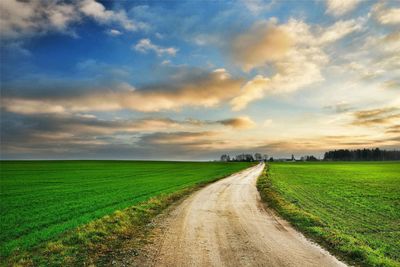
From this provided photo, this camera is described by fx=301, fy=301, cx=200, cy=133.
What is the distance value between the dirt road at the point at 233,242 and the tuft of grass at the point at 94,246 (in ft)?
4.04

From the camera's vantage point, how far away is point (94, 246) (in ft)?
37.9

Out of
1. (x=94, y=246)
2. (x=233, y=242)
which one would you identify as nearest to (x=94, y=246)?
(x=94, y=246)

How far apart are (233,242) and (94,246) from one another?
5.34 m

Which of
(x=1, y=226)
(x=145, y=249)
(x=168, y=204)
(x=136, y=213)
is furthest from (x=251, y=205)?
(x=1, y=226)

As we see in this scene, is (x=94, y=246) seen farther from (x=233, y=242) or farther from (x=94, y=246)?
(x=233, y=242)

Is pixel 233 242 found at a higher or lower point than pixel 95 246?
higher

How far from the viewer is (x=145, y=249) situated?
35.4 ft

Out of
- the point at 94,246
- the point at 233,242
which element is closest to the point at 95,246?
the point at 94,246

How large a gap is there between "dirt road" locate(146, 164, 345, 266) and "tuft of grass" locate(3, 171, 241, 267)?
1.23 m

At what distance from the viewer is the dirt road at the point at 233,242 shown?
31.0 feet

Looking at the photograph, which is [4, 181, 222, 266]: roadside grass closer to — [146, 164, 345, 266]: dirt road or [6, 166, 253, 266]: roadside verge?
[6, 166, 253, 266]: roadside verge

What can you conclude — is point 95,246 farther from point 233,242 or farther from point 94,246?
point 233,242

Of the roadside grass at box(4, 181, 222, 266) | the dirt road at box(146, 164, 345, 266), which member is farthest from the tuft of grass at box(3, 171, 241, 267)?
the dirt road at box(146, 164, 345, 266)

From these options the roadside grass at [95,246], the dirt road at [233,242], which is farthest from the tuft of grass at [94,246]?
the dirt road at [233,242]
